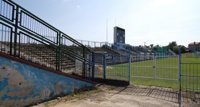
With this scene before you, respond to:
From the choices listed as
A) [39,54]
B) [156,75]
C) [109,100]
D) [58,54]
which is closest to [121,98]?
[109,100]

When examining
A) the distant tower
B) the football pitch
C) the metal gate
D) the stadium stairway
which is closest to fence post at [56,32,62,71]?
the stadium stairway

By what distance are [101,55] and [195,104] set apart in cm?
574

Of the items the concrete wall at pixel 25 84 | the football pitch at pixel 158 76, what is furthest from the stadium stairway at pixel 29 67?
the football pitch at pixel 158 76

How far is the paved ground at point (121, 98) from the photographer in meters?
6.96

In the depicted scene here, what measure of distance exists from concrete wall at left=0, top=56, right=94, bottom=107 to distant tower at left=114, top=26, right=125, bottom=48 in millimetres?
31021

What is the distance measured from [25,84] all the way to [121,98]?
11.8 feet

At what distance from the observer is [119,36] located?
4228 centimetres

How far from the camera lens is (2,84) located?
228 inches

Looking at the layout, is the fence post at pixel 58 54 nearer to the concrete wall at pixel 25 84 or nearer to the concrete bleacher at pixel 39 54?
the concrete bleacher at pixel 39 54

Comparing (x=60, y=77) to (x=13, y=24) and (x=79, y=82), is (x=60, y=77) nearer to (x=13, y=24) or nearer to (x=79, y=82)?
(x=79, y=82)

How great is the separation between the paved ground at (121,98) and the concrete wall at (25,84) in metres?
0.38

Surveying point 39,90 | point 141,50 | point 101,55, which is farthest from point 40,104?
point 141,50

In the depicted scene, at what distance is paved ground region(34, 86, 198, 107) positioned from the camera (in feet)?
22.9

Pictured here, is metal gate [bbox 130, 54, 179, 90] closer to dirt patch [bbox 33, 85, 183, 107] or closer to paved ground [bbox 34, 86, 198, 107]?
paved ground [bbox 34, 86, 198, 107]
